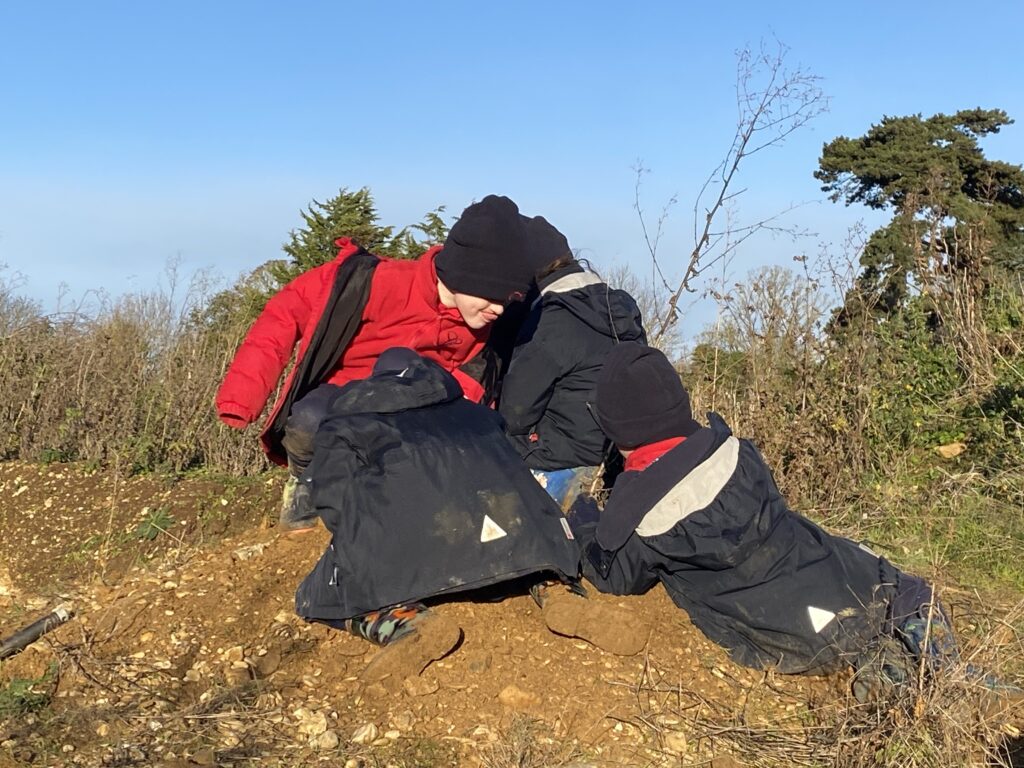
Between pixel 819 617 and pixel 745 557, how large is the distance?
1.04 ft

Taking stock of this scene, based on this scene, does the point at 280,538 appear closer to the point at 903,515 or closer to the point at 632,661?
the point at 632,661

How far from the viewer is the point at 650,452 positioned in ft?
11.3

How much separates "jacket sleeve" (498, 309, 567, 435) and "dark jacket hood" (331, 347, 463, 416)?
759 mm

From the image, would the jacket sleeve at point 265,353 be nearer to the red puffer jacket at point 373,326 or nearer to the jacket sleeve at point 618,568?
the red puffer jacket at point 373,326

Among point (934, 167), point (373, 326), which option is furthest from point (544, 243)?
point (934, 167)

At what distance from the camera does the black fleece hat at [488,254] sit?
385 centimetres

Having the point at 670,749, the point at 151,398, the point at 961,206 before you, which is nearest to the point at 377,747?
the point at 670,749

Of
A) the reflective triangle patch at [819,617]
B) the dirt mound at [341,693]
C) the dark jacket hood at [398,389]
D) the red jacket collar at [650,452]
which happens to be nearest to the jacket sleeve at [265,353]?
the dark jacket hood at [398,389]

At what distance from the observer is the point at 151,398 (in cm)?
696

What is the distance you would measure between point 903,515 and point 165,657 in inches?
159

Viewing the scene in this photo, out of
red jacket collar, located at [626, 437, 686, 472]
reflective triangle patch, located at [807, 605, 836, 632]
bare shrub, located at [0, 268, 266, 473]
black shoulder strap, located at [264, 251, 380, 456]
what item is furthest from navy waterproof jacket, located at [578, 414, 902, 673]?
bare shrub, located at [0, 268, 266, 473]

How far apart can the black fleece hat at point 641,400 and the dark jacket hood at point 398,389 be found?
56cm

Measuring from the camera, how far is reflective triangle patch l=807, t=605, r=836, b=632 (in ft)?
10.7

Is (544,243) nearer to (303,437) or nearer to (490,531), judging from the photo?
(303,437)
